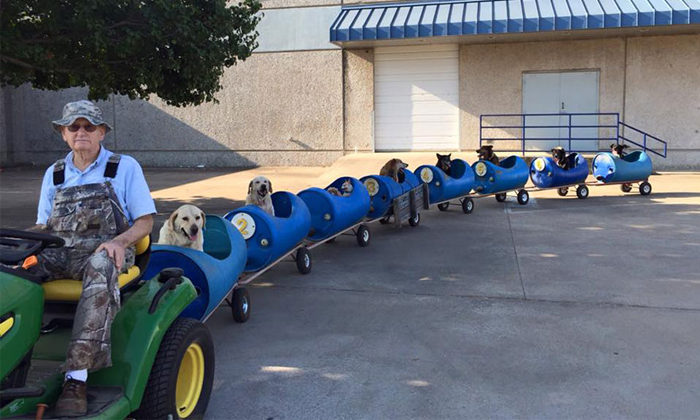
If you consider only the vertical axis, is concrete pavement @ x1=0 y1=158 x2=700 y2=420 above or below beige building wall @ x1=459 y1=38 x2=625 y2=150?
below

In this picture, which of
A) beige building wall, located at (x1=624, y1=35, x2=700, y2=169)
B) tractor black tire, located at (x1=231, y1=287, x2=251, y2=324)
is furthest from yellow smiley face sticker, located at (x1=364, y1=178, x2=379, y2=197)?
beige building wall, located at (x1=624, y1=35, x2=700, y2=169)

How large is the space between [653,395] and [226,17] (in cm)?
780

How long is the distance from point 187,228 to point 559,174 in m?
10.0

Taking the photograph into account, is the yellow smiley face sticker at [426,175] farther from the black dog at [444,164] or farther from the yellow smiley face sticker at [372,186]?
the yellow smiley face sticker at [372,186]

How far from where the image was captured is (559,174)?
13.3 metres

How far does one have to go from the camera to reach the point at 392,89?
21.2 m

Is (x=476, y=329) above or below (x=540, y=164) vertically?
below

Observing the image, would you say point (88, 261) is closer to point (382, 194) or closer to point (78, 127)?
point (78, 127)

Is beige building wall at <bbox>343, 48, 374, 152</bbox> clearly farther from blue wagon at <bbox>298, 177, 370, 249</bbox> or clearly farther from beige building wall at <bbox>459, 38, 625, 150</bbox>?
blue wagon at <bbox>298, 177, 370, 249</bbox>

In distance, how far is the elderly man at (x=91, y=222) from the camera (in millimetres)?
2980

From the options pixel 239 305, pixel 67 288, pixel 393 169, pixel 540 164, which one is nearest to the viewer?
pixel 67 288

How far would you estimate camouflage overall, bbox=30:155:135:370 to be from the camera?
2.95 meters

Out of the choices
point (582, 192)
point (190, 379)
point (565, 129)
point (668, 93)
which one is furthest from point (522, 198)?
point (190, 379)

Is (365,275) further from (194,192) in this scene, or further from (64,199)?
(194,192)
